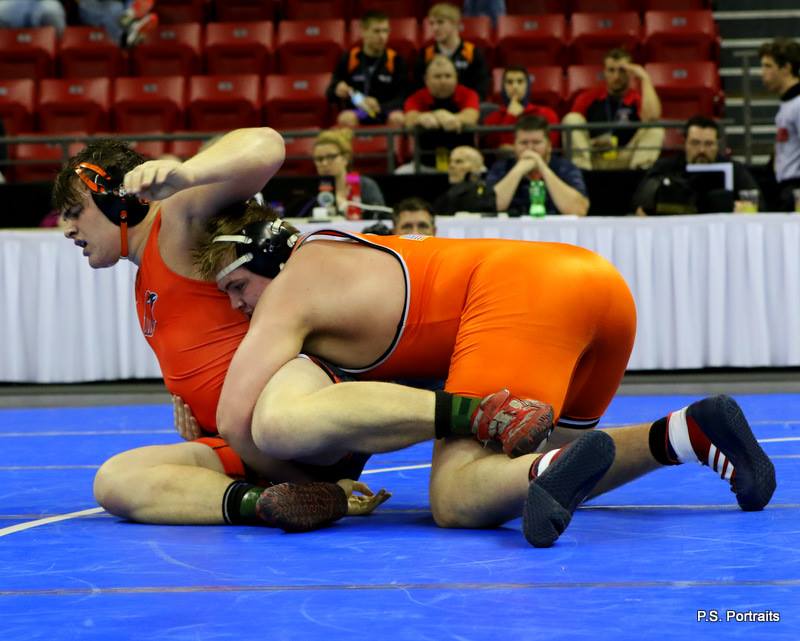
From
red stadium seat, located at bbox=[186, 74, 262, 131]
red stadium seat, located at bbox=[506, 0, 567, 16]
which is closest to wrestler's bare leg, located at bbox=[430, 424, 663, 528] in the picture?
red stadium seat, located at bbox=[186, 74, 262, 131]

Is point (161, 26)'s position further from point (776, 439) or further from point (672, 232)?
point (776, 439)

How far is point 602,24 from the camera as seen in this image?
1101 cm

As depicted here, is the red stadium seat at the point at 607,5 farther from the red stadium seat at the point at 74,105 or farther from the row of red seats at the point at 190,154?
the red stadium seat at the point at 74,105

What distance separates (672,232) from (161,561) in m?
4.54

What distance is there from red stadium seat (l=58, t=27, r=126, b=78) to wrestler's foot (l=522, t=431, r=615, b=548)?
9251mm

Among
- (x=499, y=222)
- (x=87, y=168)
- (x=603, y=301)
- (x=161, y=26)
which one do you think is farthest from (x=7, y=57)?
(x=603, y=301)

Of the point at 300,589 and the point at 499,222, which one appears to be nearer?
the point at 300,589

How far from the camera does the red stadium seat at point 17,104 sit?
428 inches

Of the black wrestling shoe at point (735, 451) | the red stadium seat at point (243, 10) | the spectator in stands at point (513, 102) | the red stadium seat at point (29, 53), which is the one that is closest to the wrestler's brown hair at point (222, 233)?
the black wrestling shoe at point (735, 451)

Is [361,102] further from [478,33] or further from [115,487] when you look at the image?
[115,487]

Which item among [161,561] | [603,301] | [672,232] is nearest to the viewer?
[161,561]

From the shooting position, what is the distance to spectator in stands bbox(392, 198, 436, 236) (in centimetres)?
621

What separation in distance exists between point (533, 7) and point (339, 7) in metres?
1.70

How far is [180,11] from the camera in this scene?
11945 mm
